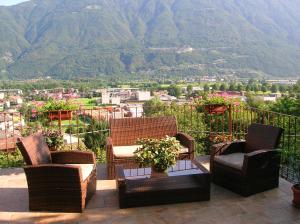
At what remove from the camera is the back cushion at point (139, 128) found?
17.7ft

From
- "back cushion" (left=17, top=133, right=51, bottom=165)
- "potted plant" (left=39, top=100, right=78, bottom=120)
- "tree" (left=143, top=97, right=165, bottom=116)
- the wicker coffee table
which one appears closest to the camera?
"back cushion" (left=17, top=133, right=51, bottom=165)

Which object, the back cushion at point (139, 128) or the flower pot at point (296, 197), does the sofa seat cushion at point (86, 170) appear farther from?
the flower pot at point (296, 197)

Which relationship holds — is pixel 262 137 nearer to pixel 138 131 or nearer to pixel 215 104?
pixel 215 104

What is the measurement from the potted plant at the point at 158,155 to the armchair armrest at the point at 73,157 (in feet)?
2.26

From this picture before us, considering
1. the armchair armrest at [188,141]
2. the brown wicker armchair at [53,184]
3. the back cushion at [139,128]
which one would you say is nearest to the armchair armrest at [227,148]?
the armchair armrest at [188,141]

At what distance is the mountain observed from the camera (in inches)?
4092

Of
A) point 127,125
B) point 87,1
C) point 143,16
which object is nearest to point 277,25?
point 143,16

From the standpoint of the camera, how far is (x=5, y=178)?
197 inches

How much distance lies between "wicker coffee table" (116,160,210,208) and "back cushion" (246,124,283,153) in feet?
3.17

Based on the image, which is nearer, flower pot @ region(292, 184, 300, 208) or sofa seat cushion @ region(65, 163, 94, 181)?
flower pot @ region(292, 184, 300, 208)

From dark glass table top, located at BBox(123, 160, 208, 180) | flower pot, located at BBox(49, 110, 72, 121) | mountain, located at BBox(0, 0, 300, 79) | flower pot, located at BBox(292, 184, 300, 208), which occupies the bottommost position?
flower pot, located at BBox(292, 184, 300, 208)

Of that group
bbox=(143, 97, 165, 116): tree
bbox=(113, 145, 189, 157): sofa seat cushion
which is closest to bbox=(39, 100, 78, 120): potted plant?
bbox=(113, 145, 189, 157): sofa seat cushion

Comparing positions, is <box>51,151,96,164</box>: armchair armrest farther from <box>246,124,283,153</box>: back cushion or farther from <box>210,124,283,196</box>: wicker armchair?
<box>246,124,283,153</box>: back cushion

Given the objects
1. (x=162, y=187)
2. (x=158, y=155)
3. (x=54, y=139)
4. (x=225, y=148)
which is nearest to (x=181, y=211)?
(x=162, y=187)
